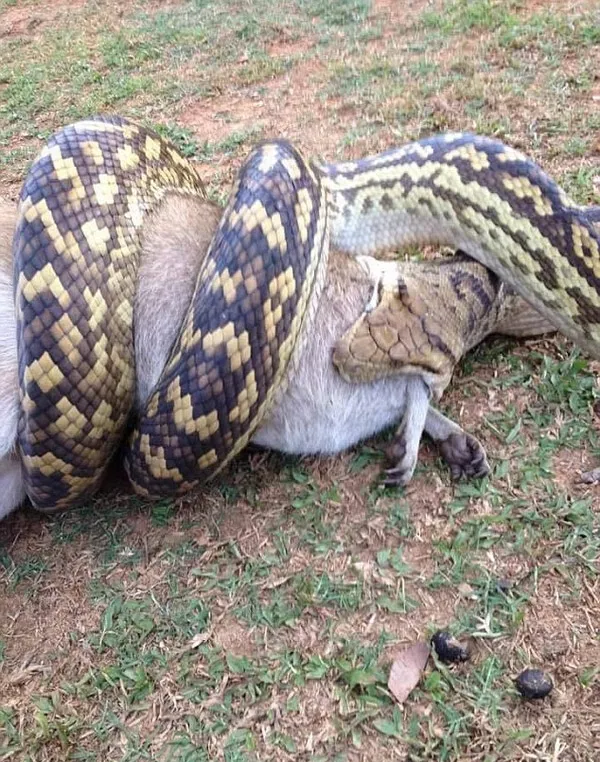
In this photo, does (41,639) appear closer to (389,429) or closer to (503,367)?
(389,429)

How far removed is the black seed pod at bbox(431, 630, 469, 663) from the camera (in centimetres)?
255

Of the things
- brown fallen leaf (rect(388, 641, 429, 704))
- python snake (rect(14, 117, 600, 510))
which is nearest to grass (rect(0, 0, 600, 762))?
brown fallen leaf (rect(388, 641, 429, 704))

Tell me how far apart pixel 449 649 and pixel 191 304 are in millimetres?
1516

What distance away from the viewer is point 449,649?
256 cm

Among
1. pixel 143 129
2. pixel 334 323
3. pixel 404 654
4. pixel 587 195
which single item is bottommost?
pixel 404 654

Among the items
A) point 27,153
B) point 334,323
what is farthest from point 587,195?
point 27,153

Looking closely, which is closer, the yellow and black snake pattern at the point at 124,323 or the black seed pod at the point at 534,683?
the black seed pod at the point at 534,683

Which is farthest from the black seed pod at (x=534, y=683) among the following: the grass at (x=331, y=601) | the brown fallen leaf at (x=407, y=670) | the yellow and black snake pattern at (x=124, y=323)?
the yellow and black snake pattern at (x=124, y=323)

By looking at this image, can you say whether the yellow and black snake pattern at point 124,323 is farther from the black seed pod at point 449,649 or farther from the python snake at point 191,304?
the black seed pod at point 449,649

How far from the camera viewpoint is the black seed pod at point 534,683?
2.42 metres

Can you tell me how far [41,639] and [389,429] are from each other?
1.65 meters

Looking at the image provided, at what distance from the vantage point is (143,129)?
339 cm

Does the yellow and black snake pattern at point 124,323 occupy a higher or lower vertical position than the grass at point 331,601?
higher

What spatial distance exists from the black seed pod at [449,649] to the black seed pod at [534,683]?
19cm
